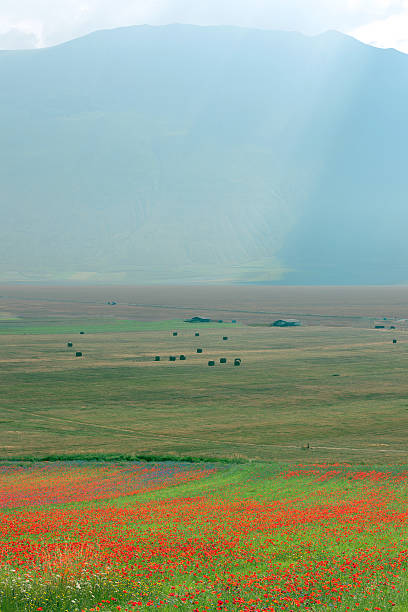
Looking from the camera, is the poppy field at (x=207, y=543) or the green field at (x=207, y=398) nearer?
the poppy field at (x=207, y=543)

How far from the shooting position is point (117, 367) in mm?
103438

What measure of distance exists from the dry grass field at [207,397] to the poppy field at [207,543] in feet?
44.9

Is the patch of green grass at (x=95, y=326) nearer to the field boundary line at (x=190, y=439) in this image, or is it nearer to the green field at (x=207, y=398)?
the green field at (x=207, y=398)

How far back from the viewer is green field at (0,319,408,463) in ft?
182

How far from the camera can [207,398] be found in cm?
8038

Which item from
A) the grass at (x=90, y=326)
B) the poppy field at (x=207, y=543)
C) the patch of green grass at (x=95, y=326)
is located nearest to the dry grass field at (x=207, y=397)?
the grass at (x=90, y=326)

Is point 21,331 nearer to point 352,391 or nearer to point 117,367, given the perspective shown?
point 117,367

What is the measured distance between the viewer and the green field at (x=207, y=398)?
5556 centimetres

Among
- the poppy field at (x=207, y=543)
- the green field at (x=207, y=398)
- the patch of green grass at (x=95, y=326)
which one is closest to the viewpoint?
the poppy field at (x=207, y=543)

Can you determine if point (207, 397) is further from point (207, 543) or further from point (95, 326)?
point (95, 326)

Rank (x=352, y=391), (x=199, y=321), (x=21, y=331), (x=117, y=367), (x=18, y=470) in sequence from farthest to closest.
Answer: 1. (x=199, y=321)
2. (x=21, y=331)
3. (x=117, y=367)
4. (x=352, y=391)
5. (x=18, y=470)

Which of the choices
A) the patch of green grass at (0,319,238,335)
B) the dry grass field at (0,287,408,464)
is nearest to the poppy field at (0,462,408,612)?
the dry grass field at (0,287,408,464)

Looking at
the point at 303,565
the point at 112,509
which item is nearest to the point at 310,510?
the point at 112,509

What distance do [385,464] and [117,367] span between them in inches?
2443
